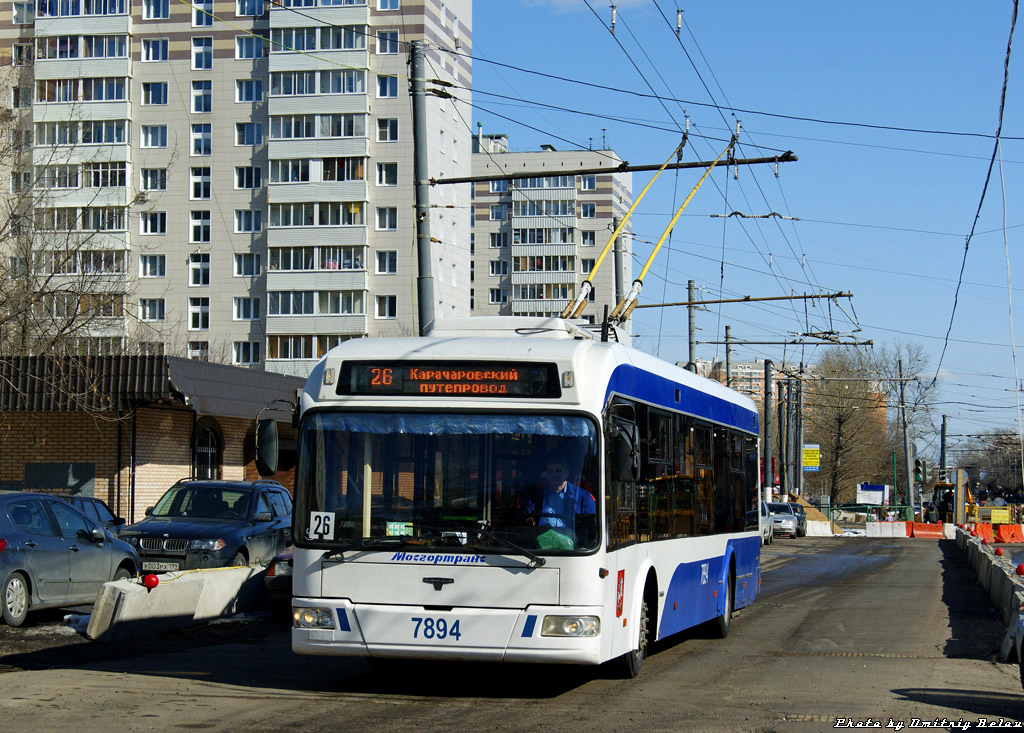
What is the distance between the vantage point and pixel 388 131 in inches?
2657

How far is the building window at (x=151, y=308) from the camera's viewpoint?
70.2m

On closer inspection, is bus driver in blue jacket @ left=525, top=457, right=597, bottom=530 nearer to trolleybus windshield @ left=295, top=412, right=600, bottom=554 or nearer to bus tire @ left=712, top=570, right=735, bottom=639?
trolleybus windshield @ left=295, top=412, right=600, bottom=554

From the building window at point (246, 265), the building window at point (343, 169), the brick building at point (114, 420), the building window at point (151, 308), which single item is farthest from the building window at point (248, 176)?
the brick building at point (114, 420)

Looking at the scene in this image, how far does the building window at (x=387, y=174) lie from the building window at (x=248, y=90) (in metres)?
7.91

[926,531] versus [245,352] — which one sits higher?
[245,352]

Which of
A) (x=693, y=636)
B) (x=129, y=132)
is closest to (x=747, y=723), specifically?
(x=693, y=636)

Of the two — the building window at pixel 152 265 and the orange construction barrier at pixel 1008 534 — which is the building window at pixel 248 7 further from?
the orange construction barrier at pixel 1008 534

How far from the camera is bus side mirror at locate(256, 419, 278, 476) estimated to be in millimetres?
9086

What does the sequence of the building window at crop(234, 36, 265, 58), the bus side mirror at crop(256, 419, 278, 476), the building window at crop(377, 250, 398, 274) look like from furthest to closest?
the building window at crop(234, 36, 265, 58) < the building window at crop(377, 250, 398, 274) < the bus side mirror at crop(256, 419, 278, 476)

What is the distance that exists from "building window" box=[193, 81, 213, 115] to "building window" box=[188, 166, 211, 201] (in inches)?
126

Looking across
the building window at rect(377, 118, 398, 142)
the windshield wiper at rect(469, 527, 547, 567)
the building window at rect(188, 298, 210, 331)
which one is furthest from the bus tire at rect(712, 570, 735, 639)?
the building window at rect(188, 298, 210, 331)

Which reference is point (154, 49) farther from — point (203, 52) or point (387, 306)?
point (387, 306)

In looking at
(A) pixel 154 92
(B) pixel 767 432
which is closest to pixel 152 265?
(A) pixel 154 92

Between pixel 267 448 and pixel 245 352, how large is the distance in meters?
61.4
